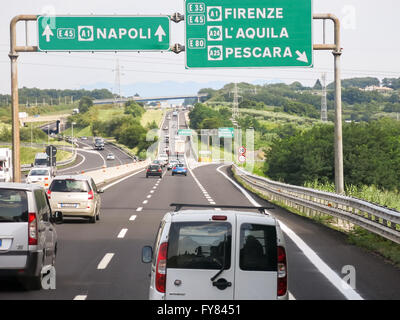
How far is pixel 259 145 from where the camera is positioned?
468 feet

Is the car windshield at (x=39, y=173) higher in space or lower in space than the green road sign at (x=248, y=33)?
lower

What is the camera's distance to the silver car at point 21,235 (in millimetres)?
10453

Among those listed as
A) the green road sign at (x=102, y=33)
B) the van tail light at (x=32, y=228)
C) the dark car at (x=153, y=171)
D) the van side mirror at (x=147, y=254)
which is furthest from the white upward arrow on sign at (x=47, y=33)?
the dark car at (x=153, y=171)

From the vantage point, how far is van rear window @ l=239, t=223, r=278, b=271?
711 cm

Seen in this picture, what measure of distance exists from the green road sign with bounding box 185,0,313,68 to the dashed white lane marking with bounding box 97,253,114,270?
9838 millimetres

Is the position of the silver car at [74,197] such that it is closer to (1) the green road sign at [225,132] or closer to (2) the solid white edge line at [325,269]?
(2) the solid white edge line at [325,269]

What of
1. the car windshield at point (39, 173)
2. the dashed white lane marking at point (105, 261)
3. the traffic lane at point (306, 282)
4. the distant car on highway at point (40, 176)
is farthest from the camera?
the car windshield at point (39, 173)

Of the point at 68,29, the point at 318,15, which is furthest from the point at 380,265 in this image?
the point at 68,29

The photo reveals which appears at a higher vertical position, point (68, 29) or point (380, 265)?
point (68, 29)

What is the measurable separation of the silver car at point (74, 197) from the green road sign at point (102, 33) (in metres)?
4.27

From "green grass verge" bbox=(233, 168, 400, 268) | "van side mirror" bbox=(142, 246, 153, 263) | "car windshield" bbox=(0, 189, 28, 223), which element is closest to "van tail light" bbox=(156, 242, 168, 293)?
"van side mirror" bbox=(142, 246, 153, 263)
